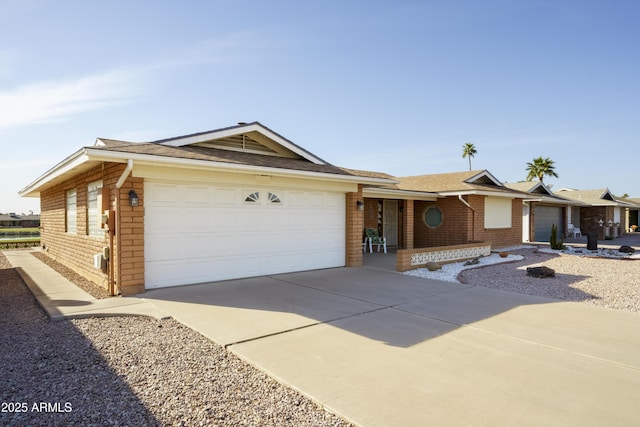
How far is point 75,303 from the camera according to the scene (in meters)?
6.67

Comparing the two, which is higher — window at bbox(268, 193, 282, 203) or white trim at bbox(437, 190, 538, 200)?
white trim at bbox(437, 190, 538, 200)

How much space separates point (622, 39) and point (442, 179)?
872cm

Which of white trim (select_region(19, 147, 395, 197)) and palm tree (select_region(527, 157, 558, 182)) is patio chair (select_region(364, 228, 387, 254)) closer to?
white trim (select_region(19, 147, 395, 197))

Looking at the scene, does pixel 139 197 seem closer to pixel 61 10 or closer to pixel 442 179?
pixel 61 10

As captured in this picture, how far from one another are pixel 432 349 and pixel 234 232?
5.81 m

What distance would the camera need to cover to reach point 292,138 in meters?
11.0

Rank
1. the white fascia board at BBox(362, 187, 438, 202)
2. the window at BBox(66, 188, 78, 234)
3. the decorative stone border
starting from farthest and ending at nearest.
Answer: the white fascia board at BBox(362, 187, 438, 202) < the window at BBox(66, 188, 78, 234) < the decorative stone border

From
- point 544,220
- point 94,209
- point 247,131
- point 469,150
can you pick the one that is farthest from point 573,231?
point 94,209

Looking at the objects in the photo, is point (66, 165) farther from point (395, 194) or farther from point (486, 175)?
point (486, 175)

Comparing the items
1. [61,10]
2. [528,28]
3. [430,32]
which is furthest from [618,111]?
[61,10]

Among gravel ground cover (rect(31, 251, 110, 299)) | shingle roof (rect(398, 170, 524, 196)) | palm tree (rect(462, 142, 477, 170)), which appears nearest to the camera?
gravel ground cover (rect(31, 251, 110, 299))

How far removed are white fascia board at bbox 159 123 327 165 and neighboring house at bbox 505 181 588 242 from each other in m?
14.4

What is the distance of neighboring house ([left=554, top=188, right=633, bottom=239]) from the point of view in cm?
2758

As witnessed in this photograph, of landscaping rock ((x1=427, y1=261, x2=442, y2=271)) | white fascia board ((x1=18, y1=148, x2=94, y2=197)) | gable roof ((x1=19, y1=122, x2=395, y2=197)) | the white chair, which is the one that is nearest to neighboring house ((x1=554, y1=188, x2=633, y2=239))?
the white chair
